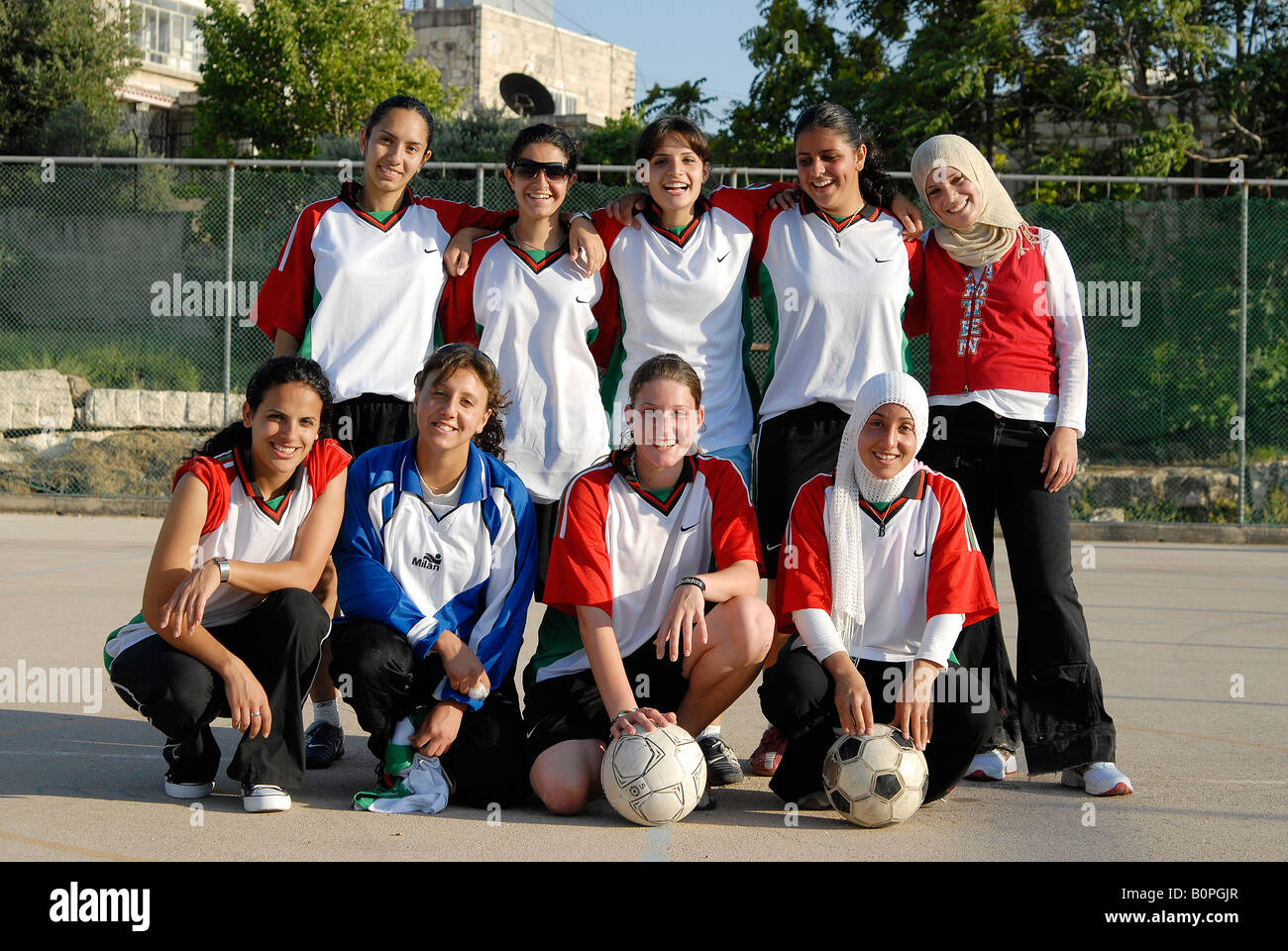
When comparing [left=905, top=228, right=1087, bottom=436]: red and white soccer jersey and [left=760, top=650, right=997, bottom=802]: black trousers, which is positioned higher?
[left=905, top=228, right=1087, bottom=436]: red and white soccer jersey

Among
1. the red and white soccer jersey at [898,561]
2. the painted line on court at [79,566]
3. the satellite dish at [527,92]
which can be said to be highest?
the satellite dish at [527,92]

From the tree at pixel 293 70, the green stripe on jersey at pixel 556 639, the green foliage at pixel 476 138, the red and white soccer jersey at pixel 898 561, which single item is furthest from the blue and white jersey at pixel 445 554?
the tree at pixel 293 70

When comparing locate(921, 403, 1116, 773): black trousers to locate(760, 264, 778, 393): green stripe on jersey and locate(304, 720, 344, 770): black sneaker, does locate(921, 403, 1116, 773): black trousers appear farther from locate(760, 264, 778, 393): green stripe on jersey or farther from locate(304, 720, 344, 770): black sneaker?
locate(304, 720, 344, 770): black sneaker

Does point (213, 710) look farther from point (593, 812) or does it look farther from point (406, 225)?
point (406, 225)

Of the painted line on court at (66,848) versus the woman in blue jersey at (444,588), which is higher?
the woman in blue jersey at (444,588)

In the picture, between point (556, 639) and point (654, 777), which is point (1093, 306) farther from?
point (654, 777)

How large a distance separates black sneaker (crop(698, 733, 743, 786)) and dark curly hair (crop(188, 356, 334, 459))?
1.75 meters

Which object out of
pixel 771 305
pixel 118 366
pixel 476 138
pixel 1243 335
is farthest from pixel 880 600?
pixel 476 138

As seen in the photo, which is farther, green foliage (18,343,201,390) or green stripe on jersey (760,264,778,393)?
green foliage (18,343,201,390)

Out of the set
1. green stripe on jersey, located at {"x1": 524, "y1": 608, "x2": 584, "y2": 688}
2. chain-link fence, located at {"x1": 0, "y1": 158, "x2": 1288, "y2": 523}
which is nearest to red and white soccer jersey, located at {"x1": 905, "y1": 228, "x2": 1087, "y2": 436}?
green stripe on jersey, located at {"x1": 524, "y1": 608, "x2": 584, "y2": 688}

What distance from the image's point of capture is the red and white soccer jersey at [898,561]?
4492mm

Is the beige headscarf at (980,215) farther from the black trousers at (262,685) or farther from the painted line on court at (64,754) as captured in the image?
the painted line on court at (64,754)

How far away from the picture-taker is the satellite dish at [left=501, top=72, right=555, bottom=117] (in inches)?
1666

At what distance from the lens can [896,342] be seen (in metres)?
4.98
